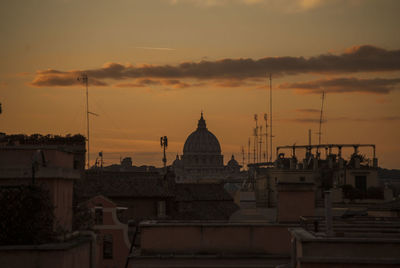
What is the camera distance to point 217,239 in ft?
50.6

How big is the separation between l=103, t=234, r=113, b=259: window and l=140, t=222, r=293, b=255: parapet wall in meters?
15.4

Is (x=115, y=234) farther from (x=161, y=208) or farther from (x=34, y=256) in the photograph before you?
(x=34, y=256)

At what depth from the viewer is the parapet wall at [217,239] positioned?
606 inches

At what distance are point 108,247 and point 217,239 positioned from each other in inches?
641

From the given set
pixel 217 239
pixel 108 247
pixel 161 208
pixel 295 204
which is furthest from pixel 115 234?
pixel 161 208

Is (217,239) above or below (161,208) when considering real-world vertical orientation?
above

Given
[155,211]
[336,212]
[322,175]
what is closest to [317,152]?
[322,175]

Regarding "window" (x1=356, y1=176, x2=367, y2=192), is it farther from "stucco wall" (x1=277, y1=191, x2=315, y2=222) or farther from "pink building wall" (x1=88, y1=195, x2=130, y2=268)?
"stucco wall" (x1=277, y1=191, x2=315, y2=222)

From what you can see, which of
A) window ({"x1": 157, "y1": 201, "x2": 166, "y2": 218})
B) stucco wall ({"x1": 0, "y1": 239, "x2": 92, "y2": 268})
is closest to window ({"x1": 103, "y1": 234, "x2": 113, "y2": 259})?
window ({"x1": 157, "y1": 201, "x2": 166, "y2": 218})

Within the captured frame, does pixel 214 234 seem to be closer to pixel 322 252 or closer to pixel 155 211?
pixel 322 252

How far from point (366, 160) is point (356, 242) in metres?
49.7

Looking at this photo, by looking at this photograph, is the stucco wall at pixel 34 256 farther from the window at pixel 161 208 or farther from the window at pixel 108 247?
the window at pixel 161 208

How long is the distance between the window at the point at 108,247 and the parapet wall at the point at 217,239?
1544cm

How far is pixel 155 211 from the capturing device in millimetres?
48312
